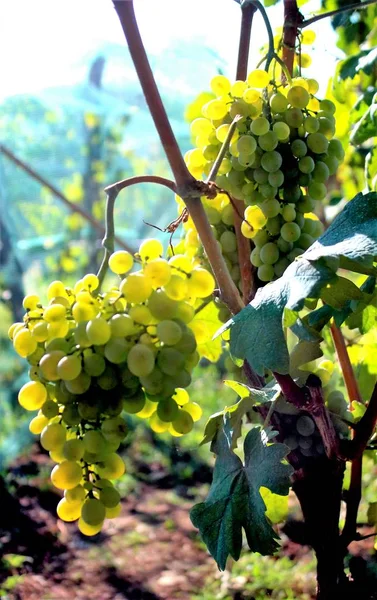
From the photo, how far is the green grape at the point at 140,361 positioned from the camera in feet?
2.06

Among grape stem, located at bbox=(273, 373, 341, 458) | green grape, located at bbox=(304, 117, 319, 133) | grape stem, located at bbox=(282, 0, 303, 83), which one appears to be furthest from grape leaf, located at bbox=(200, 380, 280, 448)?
grape stem, located at bbox=(282, 0, 303, 83)

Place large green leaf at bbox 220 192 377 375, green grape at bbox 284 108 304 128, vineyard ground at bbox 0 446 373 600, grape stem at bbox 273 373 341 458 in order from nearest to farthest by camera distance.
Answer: large green leaf at bbox 220 192 377 375, grape stem at bbox 273 373 341 458, green grape at bbox 284 108 304 128, vineyard ground at bbox 0 446 373 600

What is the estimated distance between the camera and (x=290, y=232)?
851 millimetres

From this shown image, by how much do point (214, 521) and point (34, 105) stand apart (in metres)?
5.14

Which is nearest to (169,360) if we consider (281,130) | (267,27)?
(281,130)

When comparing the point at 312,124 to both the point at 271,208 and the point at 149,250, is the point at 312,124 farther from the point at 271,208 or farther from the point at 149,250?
the point at 149,250

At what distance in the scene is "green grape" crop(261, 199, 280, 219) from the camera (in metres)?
0.84

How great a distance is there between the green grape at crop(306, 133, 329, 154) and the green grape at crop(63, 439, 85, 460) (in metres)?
0.47

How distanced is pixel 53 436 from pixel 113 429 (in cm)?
7

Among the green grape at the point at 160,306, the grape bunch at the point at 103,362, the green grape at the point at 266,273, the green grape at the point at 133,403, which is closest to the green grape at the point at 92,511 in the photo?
the grape bunch at the point at 103,362

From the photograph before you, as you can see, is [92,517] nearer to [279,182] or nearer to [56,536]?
[279,182]

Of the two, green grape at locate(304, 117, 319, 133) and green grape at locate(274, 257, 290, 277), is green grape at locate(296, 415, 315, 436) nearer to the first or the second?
green grape at locate(274, 257, 290, 277)

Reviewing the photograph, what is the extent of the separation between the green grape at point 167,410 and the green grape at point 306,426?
0.73 feet

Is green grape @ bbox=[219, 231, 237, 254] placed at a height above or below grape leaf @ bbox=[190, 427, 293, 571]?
above
